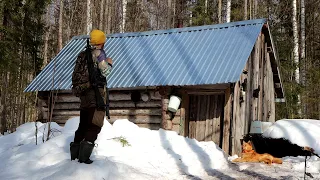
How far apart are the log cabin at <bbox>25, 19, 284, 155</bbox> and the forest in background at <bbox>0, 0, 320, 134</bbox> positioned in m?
1.52

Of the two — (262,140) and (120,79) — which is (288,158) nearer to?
(262,140)

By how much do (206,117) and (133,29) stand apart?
64.8ft

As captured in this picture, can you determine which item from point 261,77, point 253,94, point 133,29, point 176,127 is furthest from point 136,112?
point 133,29

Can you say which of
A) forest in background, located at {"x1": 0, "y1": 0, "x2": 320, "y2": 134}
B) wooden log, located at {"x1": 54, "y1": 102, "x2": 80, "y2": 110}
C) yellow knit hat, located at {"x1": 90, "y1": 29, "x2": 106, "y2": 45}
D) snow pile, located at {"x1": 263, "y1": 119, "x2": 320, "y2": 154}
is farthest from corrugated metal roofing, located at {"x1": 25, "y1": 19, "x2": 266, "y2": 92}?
yellow knit hat, located at {"x1": 90, "y1": 29, "x2": 106, "y2": 45}

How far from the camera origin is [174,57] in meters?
11.6

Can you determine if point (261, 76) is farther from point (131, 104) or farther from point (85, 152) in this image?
point (85, 152)

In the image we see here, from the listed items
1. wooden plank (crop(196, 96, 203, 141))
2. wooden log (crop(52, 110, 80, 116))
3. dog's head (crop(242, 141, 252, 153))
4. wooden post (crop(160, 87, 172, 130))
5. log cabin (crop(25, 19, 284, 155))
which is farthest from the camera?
wooden log (crop(52, 110, 80, 116))

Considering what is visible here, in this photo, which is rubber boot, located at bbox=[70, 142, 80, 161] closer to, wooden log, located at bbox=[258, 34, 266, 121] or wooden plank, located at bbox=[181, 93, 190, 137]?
wooden plank, located at bbox=[181, 93, 190, 137]

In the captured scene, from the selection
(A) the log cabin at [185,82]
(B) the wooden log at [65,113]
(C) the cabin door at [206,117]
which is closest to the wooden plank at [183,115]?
(A) the log cabin at [185,82]

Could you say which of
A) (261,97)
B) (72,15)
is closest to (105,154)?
(261,97)

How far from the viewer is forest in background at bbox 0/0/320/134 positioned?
1588 centimetres

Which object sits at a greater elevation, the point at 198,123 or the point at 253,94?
the point at 253,94

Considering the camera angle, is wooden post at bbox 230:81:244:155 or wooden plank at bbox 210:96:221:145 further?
wooden plank at bbox 210:96:221:145

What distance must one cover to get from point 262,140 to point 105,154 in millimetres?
6409
